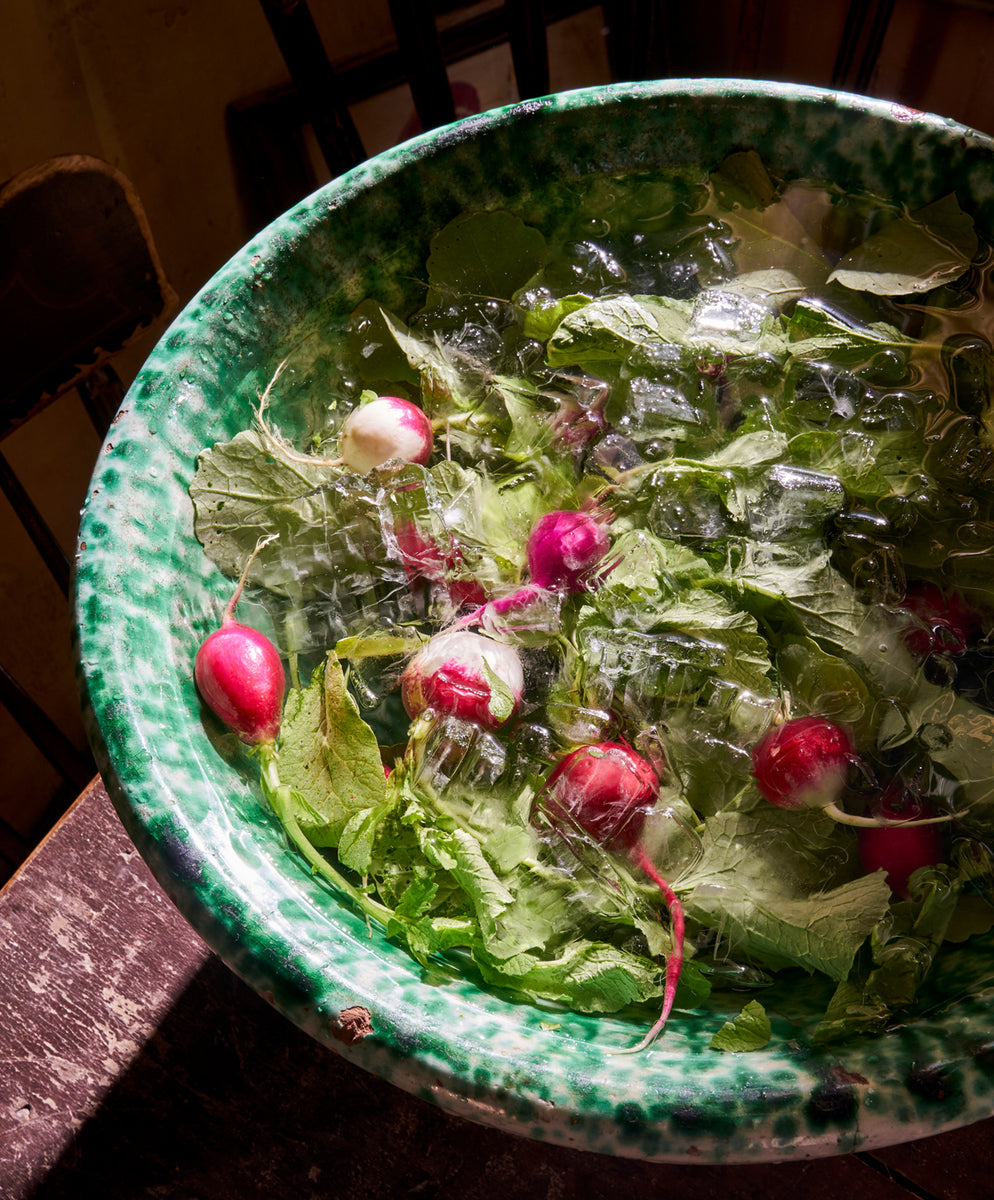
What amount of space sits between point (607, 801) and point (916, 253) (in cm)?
46

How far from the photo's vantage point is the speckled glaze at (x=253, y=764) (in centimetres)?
43

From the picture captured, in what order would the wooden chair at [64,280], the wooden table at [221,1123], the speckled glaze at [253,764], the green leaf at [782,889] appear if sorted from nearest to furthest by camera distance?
1. the speckled glaze at [253,764]
2. the green leaf at [782,889]
3. the wooden table at [221,1123]
4. the wooden chair at [64,280]

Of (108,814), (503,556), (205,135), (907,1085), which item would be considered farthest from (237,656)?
(205,135)

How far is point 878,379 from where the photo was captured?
0.69 metres

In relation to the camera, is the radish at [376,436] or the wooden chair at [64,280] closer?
the radish at [376,436]

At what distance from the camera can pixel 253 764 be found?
612 millimetres

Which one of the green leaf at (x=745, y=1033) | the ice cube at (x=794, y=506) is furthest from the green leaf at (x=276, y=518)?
the green leaf at (x=745, y=1033)

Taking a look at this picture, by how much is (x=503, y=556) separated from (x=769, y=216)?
0.35 metres

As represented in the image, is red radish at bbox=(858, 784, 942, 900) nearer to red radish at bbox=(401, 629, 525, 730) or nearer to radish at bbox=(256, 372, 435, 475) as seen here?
red radish at bbox=(401, 629, 525, 730)

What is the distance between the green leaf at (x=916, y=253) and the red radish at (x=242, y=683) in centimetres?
Result: 49

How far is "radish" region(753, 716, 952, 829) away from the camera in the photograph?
22.0 inches

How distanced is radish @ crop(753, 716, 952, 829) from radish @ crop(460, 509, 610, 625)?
0.15 m

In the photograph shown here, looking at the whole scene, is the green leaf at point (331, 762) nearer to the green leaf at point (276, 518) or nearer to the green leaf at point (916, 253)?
the green leaf at point (276, 518)

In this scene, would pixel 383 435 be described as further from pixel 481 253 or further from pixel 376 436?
pixel 481 253
